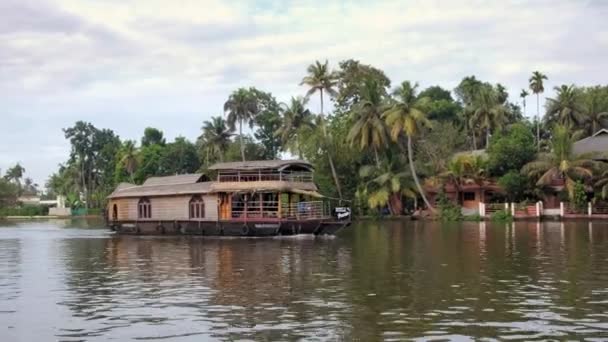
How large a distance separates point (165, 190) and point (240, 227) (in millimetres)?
5925

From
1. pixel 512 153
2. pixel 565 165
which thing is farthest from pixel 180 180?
pixel 565 165

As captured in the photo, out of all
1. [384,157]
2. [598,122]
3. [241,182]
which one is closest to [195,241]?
[241,182]

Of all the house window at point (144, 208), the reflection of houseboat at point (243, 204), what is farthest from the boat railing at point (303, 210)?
the house window at point (144, 208)

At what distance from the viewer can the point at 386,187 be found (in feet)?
189

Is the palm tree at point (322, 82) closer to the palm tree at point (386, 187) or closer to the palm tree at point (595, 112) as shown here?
the palm tree at point (386, 187)

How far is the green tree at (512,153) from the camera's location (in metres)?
54.0

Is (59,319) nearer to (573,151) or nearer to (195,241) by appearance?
(195,241)

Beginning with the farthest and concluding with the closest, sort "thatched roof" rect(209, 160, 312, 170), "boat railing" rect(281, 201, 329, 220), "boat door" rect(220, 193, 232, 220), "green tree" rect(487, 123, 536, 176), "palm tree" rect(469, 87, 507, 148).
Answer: "palm tree" rect(469, 87, 507, 148)
"green tree" rect(487, 123, 536, 176)
"boat door" rect(220, 193, 232, 220)
"thatched roof" rect(209, 160, 312, 170)
"boat railing" rect(281, 201, 329, 220)

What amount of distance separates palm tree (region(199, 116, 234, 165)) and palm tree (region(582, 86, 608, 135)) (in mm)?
34336

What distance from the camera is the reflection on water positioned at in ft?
40.4

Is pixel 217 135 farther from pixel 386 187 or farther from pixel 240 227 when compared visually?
pixel 240 227

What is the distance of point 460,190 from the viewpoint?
58.4 meters

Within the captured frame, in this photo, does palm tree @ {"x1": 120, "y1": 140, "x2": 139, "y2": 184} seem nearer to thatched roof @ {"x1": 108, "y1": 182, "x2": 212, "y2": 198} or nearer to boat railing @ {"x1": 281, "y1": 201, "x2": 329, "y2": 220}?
thatched roof @ {"x1": 108, "y1": 182, "x2": 212, "y2": 198}

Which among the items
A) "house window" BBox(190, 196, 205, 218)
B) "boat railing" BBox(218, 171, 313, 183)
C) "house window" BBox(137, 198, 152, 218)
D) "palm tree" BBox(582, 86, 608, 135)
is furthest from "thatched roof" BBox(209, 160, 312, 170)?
"palm tree" BBox(582, 86, 608, 135)
